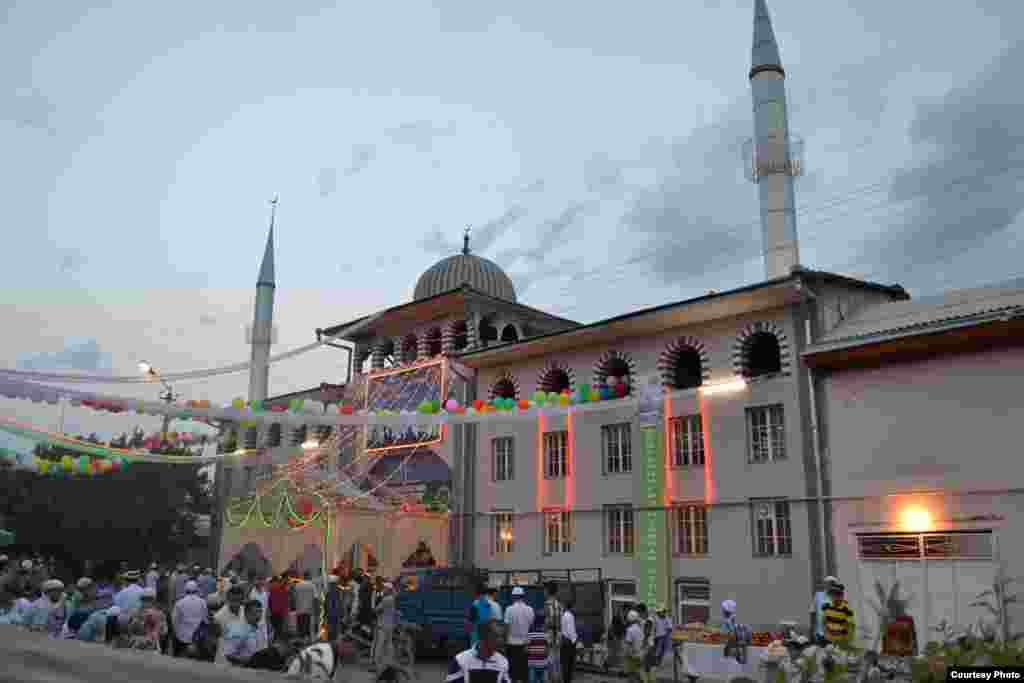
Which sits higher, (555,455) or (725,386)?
(725,386)

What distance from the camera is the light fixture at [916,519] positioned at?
15695 mm

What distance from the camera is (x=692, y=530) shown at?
1933cm

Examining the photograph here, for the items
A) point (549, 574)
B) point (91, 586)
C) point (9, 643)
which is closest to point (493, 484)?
point (549, 574)

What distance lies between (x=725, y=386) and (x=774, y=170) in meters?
8.25

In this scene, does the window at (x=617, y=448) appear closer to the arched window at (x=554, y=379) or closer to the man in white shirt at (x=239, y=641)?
the arched window at (x=554, y=379)

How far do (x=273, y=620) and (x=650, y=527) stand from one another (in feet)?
28.3

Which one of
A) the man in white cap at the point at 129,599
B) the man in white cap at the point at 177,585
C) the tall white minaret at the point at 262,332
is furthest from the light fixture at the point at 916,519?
the tall white minaret at the point at 262,332

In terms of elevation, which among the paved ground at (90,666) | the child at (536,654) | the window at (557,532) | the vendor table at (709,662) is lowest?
the vendor table at (709,662)

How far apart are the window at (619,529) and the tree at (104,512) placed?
20.5 m

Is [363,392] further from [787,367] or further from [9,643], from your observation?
[9,643]

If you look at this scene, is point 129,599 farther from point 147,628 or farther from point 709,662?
point 709,662

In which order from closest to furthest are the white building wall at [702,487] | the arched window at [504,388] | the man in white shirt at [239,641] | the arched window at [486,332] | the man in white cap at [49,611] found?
the man in white shirt at [239,641] < the man in white cap at [49,611] < the white building wall at [702,487] < the arched window at [504,388] < the arched window at [486,332]

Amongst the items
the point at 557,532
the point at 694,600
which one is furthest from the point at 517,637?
the point at 557,532

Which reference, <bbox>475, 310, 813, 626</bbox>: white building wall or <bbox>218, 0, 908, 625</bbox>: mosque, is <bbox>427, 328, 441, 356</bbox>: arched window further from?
<bbox>475, 310, 813, 626</bbox>: white building wall
